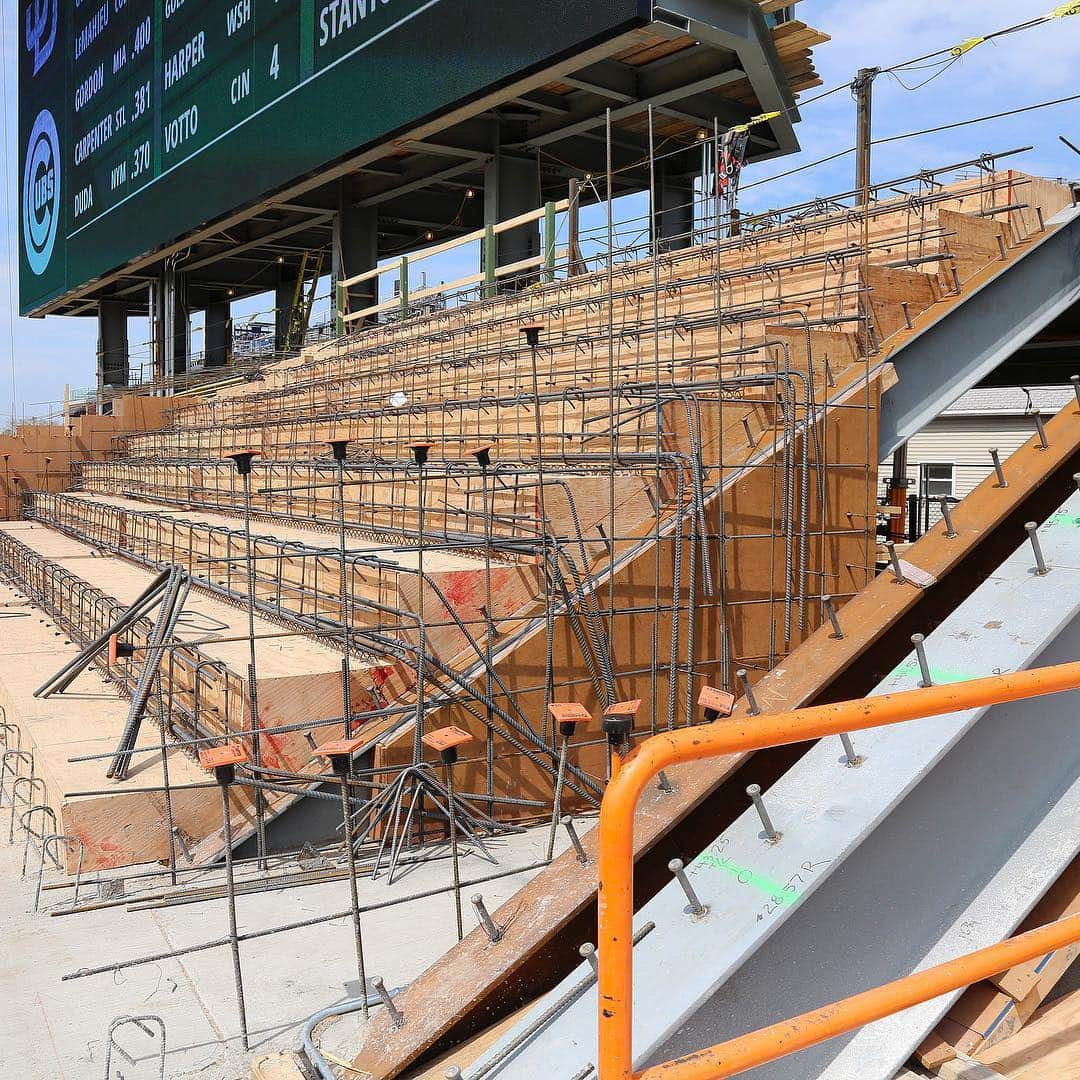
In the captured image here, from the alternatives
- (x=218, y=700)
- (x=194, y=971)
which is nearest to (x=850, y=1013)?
(x=194, y=971)

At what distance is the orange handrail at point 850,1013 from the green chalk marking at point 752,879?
504mm

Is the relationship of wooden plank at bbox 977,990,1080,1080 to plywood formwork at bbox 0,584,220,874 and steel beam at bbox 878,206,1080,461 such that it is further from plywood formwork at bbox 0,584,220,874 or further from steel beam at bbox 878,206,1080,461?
steel beam at bbox 878,206,1080,461

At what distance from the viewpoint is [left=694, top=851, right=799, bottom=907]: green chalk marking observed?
2.81 m

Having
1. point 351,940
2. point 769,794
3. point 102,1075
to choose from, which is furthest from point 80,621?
point 769,794

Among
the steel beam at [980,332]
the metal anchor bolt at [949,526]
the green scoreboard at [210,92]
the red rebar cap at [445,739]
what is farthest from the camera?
the green scoreboard at [210,92]

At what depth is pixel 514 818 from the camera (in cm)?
775

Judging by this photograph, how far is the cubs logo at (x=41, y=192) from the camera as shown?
40.5 metres

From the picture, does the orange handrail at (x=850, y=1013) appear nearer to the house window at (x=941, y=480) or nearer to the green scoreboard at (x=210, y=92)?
the green scoreboard at (x=210, y=92)

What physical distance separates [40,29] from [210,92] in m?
18.2

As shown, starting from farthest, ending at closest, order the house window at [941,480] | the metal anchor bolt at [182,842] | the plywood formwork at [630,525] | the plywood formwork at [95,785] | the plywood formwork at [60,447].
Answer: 1. the house window at [941,480]
2. the plywood formwork at [60,447]
3. the plywood formwork at [630,525]
4. the metal anchor bolt at [182,842]
5. the plywood formwork at [95,785]

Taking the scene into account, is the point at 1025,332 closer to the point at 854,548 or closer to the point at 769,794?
the point at 854,548

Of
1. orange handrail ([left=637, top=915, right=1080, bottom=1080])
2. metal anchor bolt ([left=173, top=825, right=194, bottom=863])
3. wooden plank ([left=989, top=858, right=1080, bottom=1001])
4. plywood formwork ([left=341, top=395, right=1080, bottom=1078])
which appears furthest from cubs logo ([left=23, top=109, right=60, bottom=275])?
orange handrail ([left=637, top=915, right=1080, bottom=1080])

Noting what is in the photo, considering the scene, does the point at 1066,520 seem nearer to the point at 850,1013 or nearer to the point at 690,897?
the point at 690,897

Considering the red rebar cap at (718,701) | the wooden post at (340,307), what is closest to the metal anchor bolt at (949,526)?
the red rebar cap at (718,701)
